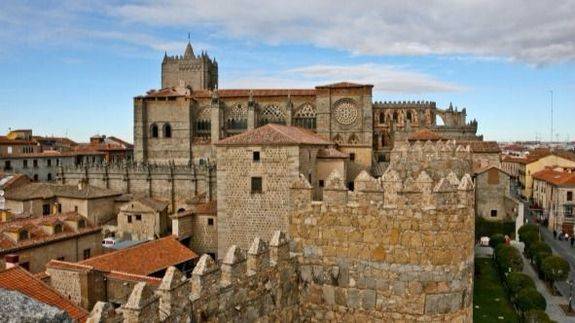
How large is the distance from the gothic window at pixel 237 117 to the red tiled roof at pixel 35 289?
38.5 m

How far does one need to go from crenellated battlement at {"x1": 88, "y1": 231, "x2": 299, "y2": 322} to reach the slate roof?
110 ft

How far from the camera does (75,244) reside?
85.1ft

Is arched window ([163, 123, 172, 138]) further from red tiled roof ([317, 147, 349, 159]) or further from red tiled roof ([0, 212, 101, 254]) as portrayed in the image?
red tiled roof ([317, 147, 349, 159])

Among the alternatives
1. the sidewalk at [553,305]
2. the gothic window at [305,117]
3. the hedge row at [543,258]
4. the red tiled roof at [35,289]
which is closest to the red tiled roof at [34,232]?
the red tiled roof at [35,289]

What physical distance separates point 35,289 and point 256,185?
1470 cm

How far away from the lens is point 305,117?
5106 centimetres

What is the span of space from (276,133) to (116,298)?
39.9 feet

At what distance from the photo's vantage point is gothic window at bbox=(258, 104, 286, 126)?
5159 cm

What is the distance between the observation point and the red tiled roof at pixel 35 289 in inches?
510

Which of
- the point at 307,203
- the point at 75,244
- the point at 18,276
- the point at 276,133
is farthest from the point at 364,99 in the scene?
the point at 307,203

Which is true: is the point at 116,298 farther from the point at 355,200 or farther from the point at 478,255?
the point at 478,255

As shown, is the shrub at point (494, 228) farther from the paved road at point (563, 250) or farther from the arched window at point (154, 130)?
the arched window at point (154, 130)

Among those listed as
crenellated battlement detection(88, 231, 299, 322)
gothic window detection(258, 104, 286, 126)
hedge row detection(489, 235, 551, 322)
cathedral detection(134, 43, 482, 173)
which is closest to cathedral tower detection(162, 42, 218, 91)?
cathedral detection(134, 43, 482, 173)

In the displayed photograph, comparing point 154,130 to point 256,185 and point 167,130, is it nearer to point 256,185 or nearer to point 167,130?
point 167,130
